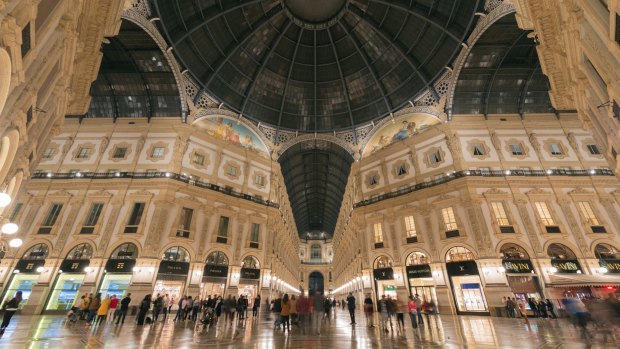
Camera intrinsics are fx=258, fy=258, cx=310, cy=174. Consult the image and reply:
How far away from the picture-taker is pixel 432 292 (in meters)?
22.1

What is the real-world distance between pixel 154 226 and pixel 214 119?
521 inches

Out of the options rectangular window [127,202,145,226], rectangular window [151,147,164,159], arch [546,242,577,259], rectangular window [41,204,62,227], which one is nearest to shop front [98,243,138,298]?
rectangular window [127,202,145,226]

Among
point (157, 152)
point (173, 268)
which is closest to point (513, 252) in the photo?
point (173, 268)

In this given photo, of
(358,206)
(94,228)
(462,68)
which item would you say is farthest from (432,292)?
(94,228)

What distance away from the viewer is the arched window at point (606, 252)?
65.5 ft

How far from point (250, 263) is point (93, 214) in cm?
1462

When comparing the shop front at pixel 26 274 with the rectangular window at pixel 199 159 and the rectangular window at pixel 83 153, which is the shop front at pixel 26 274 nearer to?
the rectangular window at pixel 83 153

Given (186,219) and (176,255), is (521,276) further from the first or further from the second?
(186,219)

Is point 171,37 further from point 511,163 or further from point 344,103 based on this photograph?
point 511,163

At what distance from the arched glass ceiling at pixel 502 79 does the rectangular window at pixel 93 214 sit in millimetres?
35424

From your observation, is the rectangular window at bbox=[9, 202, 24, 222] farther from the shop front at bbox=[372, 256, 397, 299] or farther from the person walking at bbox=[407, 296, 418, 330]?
the shop front at bbox=[372, 256, 397, 299]

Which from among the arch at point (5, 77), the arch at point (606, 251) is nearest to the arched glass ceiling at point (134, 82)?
the arch at point (5, 77)

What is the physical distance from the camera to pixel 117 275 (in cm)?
2067

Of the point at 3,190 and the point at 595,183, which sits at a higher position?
the point at 595,183
